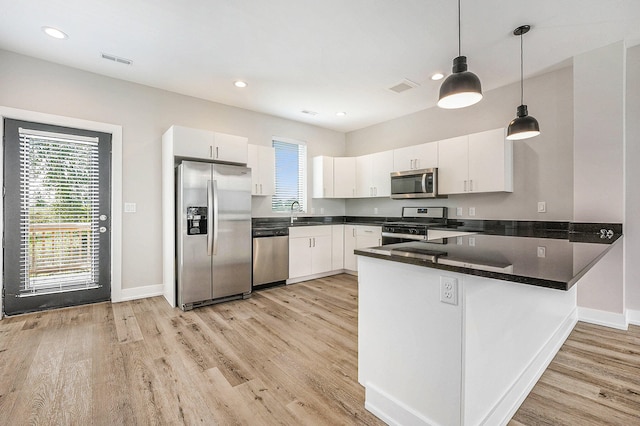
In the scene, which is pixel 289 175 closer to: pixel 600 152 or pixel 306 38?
pixel 306 38

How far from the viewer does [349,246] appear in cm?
525

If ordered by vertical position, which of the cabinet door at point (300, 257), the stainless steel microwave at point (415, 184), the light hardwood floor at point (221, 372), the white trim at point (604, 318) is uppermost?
the stainless steel microwave at point (415, 184)

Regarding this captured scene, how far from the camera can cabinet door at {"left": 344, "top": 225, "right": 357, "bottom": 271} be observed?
17.0ft

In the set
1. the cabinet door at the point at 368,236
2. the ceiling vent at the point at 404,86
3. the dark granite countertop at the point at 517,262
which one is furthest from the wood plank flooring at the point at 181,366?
the ceiling vent at the point at 404,86

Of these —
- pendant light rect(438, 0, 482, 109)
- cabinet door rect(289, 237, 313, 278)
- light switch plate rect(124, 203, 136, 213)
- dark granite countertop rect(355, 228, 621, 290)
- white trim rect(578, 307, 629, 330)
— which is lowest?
white trim rect(578, 307, 629, 330)

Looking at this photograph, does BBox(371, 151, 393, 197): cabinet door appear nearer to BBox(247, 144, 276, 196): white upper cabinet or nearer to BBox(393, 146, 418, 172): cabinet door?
BBox(393, 146, 418, 172): cabinet door

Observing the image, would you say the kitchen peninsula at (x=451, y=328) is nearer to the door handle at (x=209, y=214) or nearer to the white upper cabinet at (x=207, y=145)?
the door handle at (x=209, y=214)

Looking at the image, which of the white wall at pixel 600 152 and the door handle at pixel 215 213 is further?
the door handle at pixel 215 213

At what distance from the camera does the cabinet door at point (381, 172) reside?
4840 mm

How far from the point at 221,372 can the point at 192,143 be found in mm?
2689

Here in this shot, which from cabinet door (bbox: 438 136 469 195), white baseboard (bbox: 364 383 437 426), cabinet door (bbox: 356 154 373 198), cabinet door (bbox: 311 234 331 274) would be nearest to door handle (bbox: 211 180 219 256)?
cabinet door (bbox: 311 234 331 274)

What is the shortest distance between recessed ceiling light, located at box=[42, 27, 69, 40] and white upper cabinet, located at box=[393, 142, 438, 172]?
4.18 metres

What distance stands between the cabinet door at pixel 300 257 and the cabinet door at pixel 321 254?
0.08m

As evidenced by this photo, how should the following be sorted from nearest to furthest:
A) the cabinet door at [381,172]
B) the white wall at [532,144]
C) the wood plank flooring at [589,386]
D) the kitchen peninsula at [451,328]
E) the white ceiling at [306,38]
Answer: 1. the kitchen peninsula at [451,328]
2. the wood plank flooring at [589,386]
3. the white ceiling at [306,38]
4. the white wall at [532,144]
5. the cabinet door at [381,172]
